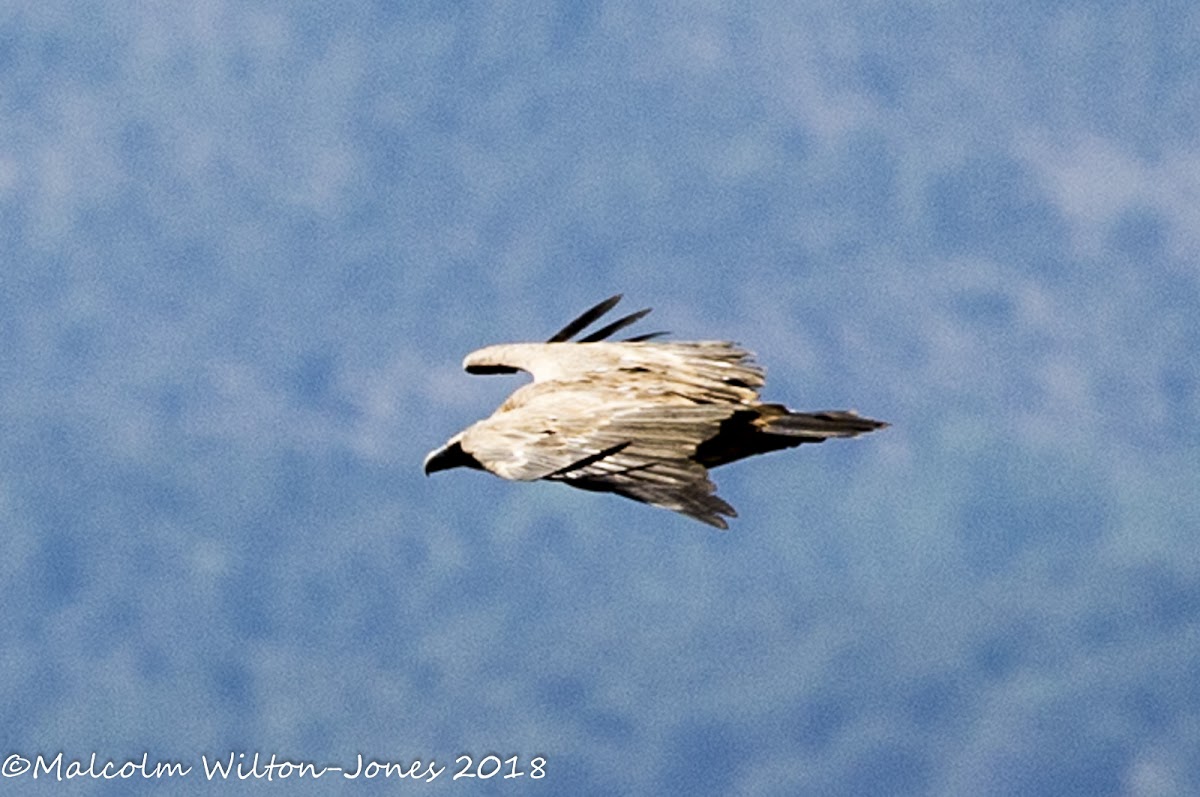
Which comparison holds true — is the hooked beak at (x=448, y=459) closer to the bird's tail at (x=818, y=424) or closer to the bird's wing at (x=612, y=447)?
the bird's wing at (x=612, y=447)

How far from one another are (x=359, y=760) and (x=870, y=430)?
6208 millimetres

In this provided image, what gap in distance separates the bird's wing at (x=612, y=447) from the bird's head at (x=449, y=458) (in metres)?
0.54

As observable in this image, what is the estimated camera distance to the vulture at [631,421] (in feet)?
80.6

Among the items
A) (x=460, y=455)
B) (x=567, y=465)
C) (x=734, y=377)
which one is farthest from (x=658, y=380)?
(x=567, y=465)

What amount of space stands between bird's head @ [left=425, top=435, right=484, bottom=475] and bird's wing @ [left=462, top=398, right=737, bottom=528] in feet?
1.77

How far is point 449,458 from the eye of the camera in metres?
27.6

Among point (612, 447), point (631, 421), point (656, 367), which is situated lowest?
point (612, 447)

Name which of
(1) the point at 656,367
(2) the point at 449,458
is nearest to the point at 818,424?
(1) the point at 656,367

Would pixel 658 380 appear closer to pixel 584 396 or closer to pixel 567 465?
pixel 584 396

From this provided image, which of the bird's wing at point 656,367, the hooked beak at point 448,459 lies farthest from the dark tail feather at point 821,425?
the hooked beak at point 448,459

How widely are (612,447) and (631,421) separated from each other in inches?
47.6

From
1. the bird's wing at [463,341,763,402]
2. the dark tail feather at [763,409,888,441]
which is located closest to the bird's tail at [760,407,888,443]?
the dark tail feather at [763,409,888,441]

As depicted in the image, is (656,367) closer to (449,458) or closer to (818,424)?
(818,424)

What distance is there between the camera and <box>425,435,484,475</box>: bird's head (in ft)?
89.5
